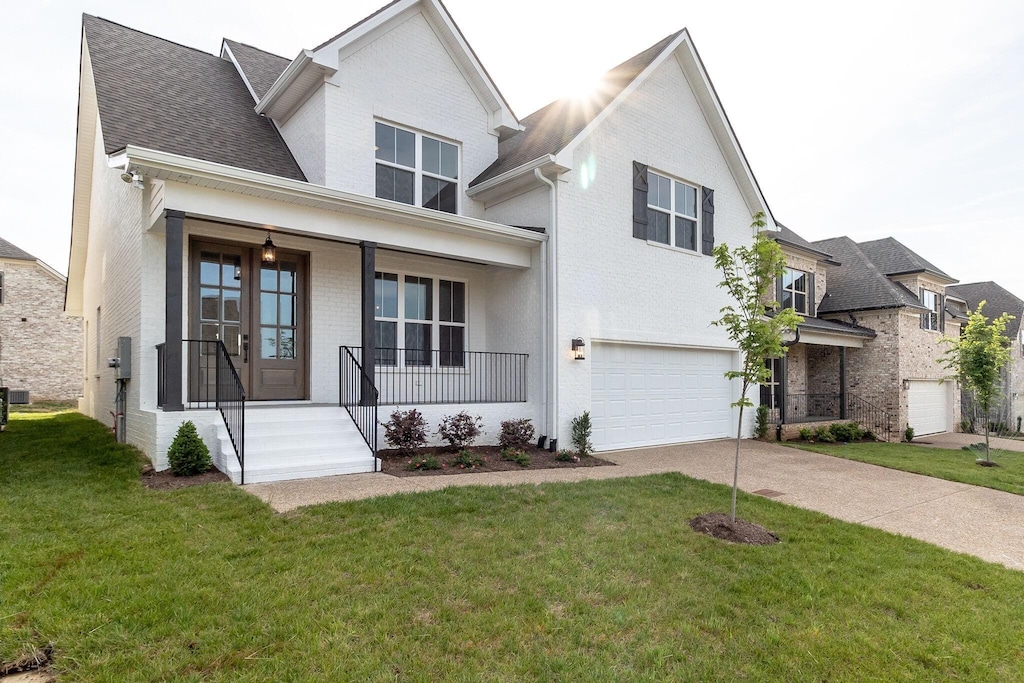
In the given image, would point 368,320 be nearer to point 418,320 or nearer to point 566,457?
point 418,320

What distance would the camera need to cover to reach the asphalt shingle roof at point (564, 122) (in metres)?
10.5

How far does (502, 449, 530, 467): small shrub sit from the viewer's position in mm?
8594

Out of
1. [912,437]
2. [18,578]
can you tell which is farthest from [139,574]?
[912,437]

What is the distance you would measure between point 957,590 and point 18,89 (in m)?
18.2

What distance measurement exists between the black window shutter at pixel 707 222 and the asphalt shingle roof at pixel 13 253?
90.1 feet

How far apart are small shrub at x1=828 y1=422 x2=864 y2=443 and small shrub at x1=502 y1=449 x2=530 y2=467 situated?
10844 millimetres

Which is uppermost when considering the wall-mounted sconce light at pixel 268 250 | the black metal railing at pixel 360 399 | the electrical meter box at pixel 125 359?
the wall-mounted sconce light at pixel 268 250

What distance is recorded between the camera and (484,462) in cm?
Result: 846

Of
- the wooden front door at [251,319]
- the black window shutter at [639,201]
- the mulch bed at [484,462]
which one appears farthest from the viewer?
the black window shutter at [639,201]

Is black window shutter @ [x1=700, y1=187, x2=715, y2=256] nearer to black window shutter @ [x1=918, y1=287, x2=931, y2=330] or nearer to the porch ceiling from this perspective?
the porch ceiling

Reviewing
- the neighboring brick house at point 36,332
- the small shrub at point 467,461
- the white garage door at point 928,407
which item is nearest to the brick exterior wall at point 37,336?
the neighboring brick house at point 36,332

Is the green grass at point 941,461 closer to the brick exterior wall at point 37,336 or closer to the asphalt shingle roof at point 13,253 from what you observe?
the brick exterior wall at point 37,336

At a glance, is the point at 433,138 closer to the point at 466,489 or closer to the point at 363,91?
the point at 363,91

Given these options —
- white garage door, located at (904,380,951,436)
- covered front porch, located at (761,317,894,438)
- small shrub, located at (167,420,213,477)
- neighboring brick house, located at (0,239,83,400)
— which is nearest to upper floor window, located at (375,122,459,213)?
small shrub, located at (167,420,213,477)
